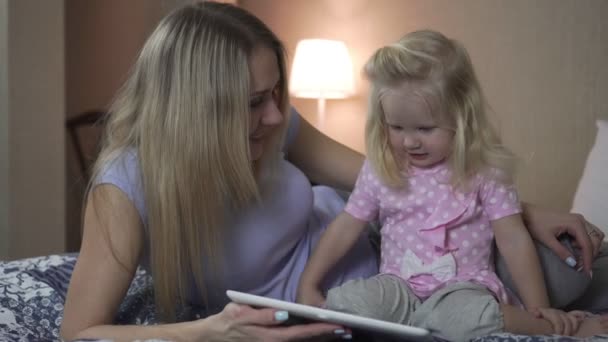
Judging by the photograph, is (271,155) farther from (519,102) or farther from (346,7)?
(346,7)

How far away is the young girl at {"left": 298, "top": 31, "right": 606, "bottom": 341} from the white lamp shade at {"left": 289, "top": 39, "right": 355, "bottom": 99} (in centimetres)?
212

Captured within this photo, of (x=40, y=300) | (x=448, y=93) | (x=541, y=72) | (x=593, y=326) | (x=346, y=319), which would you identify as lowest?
(x=40, y=300)

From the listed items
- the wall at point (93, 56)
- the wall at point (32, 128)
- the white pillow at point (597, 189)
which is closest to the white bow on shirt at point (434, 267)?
the white pillow at point (597, 189)

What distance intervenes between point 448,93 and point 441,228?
25 cm

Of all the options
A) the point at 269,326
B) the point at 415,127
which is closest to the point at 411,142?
the point at 415,127

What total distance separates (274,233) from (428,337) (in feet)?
1.70

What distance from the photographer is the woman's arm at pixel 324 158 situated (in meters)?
1.74

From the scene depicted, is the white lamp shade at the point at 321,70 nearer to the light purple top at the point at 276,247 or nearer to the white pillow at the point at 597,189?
the white pillow at the point at 597,189

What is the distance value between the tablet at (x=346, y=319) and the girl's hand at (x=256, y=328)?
0.05 feet

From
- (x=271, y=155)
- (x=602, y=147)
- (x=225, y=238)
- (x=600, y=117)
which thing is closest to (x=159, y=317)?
(x=225, y=238)

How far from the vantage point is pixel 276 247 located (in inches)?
54.9

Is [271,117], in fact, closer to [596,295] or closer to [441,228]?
[441,228]

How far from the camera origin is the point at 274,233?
1377mm

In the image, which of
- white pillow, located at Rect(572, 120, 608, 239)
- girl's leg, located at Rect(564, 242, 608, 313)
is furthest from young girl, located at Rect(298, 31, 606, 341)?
white pillow, located at Rect(572, 120, 608, 239)
